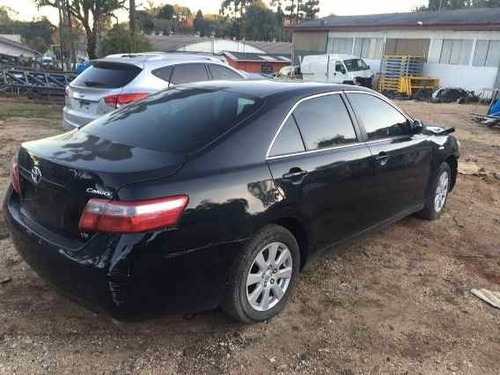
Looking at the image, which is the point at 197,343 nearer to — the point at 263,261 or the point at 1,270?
the point at 263,261

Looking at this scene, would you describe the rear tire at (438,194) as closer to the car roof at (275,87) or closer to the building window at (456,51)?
the car roof at (275,87)

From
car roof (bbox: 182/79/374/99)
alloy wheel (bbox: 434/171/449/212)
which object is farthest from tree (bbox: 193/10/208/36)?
car roof (bbox: 182/79/374/99)

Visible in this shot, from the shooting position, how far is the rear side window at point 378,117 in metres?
4.06

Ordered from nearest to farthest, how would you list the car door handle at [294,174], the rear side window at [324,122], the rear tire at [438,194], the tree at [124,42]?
the car door handle at [294,174] → the rear side window at [324,122] → the rear tire at [438,194] → the tree at [124,42]

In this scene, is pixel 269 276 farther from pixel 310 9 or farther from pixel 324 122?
pixel 310 9

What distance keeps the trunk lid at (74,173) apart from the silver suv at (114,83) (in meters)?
3.86

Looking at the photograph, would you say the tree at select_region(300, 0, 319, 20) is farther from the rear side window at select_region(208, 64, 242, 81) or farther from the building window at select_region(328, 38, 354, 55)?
the rear side window at select_region(208, 64, 242, 81)

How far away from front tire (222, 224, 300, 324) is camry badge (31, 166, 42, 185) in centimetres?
125

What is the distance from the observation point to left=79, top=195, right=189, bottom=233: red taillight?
249cm

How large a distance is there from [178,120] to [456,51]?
91.6ft

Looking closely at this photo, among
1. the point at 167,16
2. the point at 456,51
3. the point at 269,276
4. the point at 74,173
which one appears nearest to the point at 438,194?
the point at 269,276

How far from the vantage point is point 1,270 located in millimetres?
3797

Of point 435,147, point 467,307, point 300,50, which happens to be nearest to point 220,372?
point 467,307

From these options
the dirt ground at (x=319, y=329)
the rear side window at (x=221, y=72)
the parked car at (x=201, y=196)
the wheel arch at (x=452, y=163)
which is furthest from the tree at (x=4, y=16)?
the dirt ground at (x=319, y=329)
